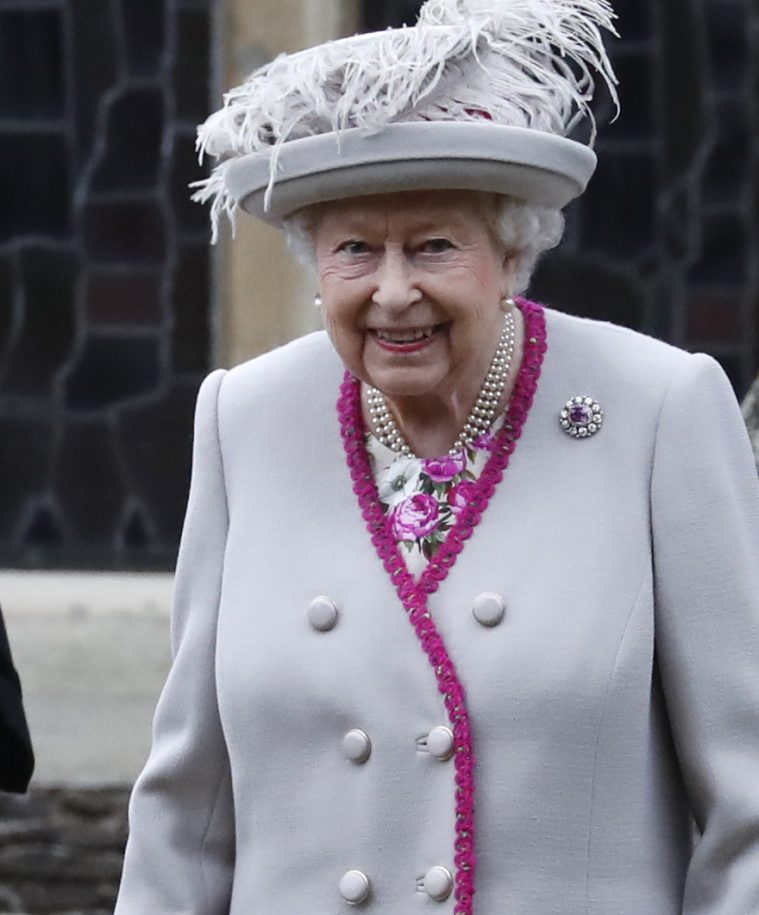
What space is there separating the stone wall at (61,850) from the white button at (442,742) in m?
4.09

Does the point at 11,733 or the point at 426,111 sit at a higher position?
the point at 426,111

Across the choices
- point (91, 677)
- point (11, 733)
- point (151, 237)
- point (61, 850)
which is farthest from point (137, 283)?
point (11, 733)

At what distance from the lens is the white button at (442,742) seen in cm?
306

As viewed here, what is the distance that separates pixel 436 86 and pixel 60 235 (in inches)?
170

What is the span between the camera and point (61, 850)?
7023mm

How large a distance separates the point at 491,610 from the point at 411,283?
1.33ft

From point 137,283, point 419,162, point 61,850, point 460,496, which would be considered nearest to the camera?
point 419,162

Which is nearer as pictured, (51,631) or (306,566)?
(306,566)

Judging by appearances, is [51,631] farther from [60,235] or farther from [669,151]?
[669,151]

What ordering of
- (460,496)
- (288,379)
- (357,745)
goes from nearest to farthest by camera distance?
1. (357,745)
2. (460,496)
3. (288,379)

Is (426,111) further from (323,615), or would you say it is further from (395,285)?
(323,615)

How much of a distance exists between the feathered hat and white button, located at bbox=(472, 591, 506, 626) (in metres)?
0.49

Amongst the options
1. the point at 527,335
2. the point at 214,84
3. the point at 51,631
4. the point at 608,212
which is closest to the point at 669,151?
the point at 608,212

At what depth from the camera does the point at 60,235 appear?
7.23 m
